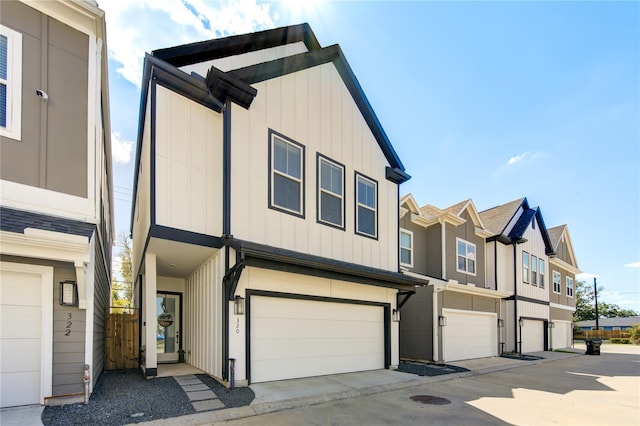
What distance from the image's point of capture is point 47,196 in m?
5.61

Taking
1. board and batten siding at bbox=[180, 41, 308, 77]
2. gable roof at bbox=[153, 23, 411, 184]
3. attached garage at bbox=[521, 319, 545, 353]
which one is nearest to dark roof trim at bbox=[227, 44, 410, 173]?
gable roof at bbox=[153, 23, 411, 184]

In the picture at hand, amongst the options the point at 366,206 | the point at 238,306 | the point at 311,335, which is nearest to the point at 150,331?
the point at 238,306

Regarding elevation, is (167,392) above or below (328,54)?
below

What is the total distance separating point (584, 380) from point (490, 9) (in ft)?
37.3

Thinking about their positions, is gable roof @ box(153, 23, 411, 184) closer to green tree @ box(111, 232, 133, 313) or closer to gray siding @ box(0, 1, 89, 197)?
gray siding @ box(0, 1, 89, 197)

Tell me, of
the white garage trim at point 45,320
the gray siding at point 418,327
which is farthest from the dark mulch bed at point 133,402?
the gray siding at point 418,327

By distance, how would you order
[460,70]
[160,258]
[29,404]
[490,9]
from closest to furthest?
1. [29,404]
2. [160,258]
3. [490,9]
4. [460,70]

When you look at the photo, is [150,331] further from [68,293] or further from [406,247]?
[406,247]

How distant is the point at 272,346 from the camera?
8133 millimetres

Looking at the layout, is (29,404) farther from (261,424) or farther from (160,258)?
(160,258)

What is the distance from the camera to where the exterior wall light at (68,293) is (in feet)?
18.5

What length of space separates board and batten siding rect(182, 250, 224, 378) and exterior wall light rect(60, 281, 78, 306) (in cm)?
264

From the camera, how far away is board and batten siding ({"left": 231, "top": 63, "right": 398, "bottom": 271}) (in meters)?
8.13

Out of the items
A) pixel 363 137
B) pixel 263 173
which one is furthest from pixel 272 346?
pixel 363 137
